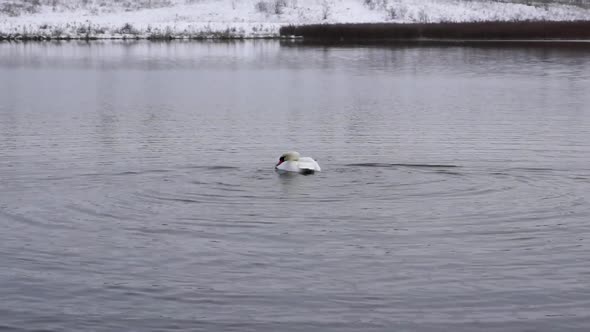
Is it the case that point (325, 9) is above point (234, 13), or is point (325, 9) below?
above

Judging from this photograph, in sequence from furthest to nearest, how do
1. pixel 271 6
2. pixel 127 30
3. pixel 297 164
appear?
pixel 271 6
pixel 127 30
pixel 297 164

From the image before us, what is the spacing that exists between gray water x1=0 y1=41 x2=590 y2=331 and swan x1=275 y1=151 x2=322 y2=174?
0.24m

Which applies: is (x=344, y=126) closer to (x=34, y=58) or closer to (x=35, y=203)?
(x=35, y=203)

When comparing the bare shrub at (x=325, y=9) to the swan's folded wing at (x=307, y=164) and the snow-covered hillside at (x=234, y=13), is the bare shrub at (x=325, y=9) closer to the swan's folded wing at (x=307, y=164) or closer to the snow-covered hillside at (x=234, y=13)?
the snow-covered hillside at (x=234, y=13)

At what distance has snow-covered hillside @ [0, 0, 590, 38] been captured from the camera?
267 ft

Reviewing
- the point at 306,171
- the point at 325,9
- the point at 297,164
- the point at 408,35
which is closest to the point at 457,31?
the point at 408,35

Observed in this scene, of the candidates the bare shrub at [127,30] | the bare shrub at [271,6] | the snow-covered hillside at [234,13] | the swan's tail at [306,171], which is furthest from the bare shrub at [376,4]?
the swan's tail at [306,171]

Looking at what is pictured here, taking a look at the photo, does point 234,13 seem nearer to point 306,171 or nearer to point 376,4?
point 376,4

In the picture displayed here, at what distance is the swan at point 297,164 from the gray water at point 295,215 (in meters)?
0.24

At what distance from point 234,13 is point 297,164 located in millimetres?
77819

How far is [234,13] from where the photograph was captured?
91875mm

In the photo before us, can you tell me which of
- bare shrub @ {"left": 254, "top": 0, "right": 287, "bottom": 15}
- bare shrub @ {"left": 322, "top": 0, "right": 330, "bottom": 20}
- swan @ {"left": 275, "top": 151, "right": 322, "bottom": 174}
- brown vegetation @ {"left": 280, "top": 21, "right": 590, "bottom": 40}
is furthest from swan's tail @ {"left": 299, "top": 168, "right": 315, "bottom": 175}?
bare shrub @ {"left": 254, "top": 0, "right": 287, "bottom": 15}

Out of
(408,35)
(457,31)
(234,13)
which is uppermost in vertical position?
(234,13)

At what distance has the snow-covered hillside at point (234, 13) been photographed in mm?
81375
